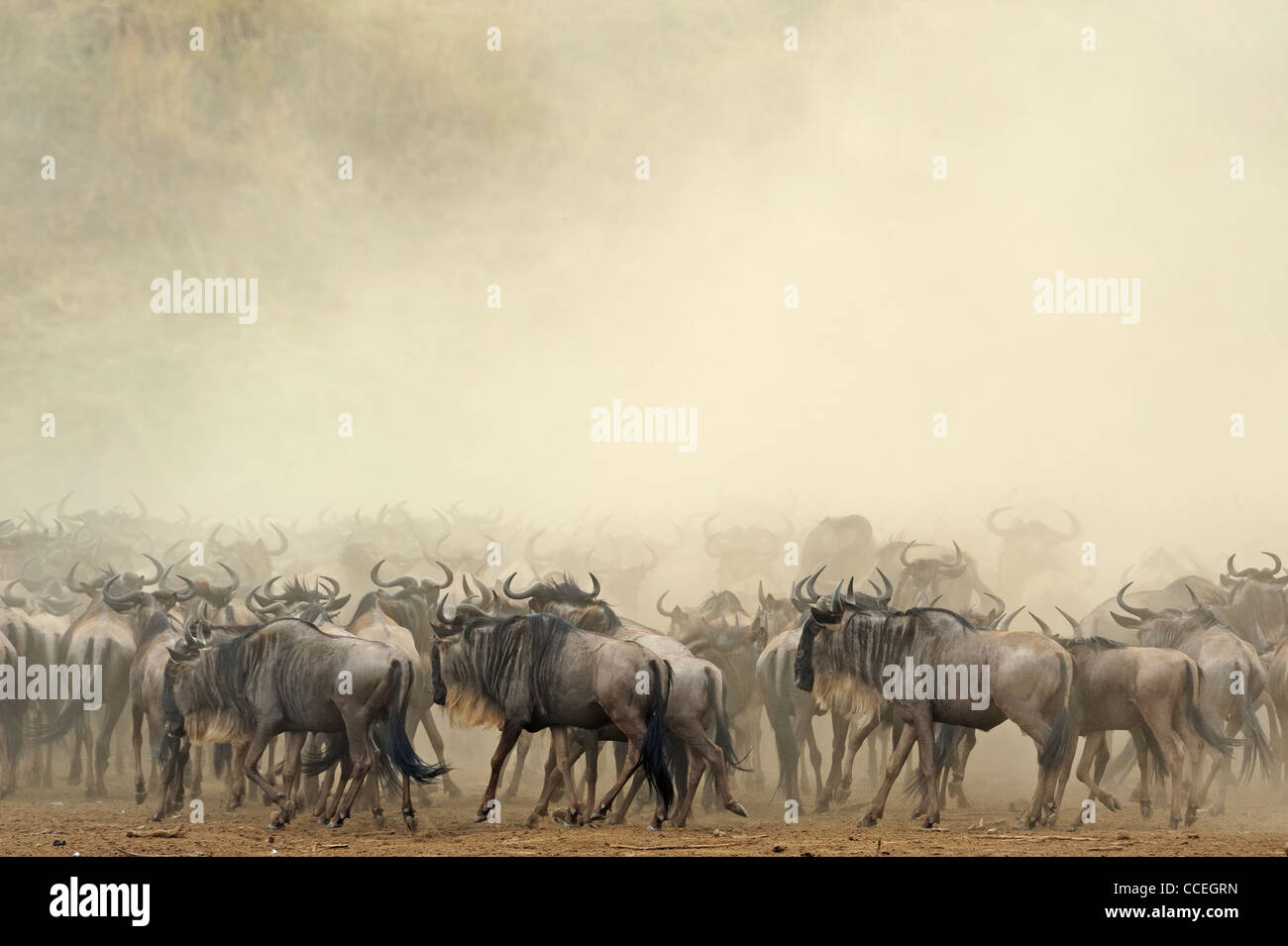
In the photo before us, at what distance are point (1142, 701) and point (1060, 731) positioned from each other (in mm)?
843

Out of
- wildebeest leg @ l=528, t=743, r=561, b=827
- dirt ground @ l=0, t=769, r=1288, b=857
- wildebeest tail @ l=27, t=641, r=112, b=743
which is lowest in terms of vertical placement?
dirt ground @ l=0, t=769, r=1288, b=857

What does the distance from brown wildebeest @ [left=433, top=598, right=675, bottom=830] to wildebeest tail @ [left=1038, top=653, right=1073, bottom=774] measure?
10.3ft

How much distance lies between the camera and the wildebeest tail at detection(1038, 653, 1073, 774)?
38.1ft

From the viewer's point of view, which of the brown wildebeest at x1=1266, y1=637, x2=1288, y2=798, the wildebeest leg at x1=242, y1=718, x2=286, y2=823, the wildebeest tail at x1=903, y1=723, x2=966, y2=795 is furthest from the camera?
the brown wildebeest at x1=1266, y1=637, x2=1288, y2=798

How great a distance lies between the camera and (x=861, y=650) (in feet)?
40.4

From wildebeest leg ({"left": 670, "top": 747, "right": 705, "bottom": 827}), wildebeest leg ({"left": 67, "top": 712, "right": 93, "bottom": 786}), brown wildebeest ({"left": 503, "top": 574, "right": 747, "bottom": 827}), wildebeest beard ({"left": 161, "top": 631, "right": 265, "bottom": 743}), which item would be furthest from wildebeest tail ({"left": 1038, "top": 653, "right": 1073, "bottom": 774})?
wildebeest leg ({"left": 67, "top": 712, "right": 93, "bottom": 786})

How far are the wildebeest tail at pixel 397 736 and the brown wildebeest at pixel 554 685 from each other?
1.70 ft

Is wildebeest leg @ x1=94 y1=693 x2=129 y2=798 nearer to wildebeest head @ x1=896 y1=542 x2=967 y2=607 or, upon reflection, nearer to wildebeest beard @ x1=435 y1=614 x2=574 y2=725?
wildebeest beard @ x1=435 y1=614 x2=574 y2=725

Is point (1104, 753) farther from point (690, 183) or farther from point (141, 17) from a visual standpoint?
point (141, 17)

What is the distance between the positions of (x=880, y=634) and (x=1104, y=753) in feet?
8.22

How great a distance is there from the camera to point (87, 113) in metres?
39.5

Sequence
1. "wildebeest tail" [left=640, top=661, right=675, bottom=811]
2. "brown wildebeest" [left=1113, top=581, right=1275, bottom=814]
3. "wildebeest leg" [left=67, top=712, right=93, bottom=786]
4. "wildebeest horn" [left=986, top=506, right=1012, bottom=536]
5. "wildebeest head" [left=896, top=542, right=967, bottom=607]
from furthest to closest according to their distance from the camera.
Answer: "wildebeest horn" [left=986, top=506, right=1012, bottom=536], "wildebeest head" [left=896, top=542, right=967, bottom=607], "wildebeest leg" [left=67, top=712, right=93, bottom=786], "brown wildebeest" [left=1113, top=581, right=1275, bottom=814], "wildebeest tail" [left=640, top=661, right=675, bottom=811]

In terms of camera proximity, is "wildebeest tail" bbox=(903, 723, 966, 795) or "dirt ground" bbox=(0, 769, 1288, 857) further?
"wildebeest tail" bbox=(903, 723, 966, 795)

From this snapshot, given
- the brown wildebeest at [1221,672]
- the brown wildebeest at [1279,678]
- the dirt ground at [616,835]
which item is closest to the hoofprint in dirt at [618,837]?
the dirt ground at [616,835]
